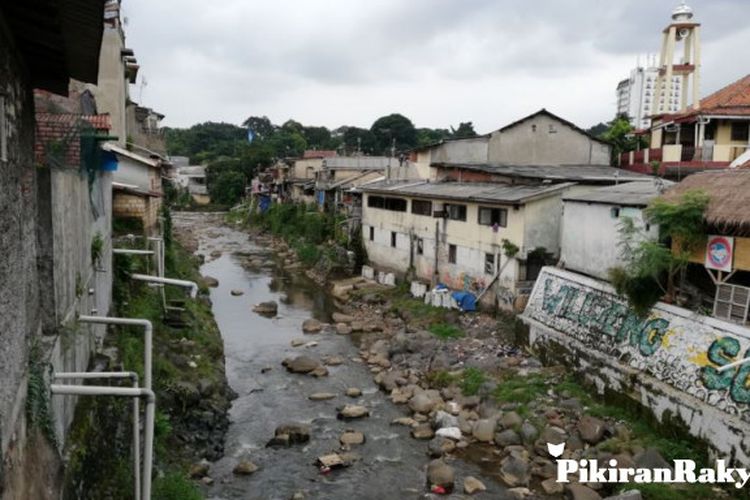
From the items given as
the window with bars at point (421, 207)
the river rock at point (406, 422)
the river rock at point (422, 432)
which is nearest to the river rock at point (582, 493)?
Answer: the river rock at point (422, 432)

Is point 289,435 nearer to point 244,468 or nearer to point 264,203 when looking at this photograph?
point 244,468

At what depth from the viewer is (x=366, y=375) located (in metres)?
19.1

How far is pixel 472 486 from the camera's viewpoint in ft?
40.3

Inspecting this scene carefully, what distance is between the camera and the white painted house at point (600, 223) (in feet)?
52.5

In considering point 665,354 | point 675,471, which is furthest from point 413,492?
point 665,354

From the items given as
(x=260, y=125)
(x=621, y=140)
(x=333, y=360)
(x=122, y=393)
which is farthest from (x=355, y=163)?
(x=260, y=125)

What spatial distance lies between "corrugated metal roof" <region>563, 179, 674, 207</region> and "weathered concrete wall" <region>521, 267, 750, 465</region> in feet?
7.25

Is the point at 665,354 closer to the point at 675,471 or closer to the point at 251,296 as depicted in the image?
the point at 675,471

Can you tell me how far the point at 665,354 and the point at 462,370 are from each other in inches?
230

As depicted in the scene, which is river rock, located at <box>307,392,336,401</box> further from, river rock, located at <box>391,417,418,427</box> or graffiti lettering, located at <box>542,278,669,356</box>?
graffiti lettering, located at <box>542,278,669,356</box>

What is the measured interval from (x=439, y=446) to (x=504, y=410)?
6.88 ft

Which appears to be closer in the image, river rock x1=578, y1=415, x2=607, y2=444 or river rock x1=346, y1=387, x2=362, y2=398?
river rock x1=578, y1=415, x2=607, y2=444

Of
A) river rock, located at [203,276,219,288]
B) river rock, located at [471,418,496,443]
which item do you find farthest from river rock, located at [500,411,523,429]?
river rock, located at [203,276,219,288]

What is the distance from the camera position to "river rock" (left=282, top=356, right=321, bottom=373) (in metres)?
19.1
